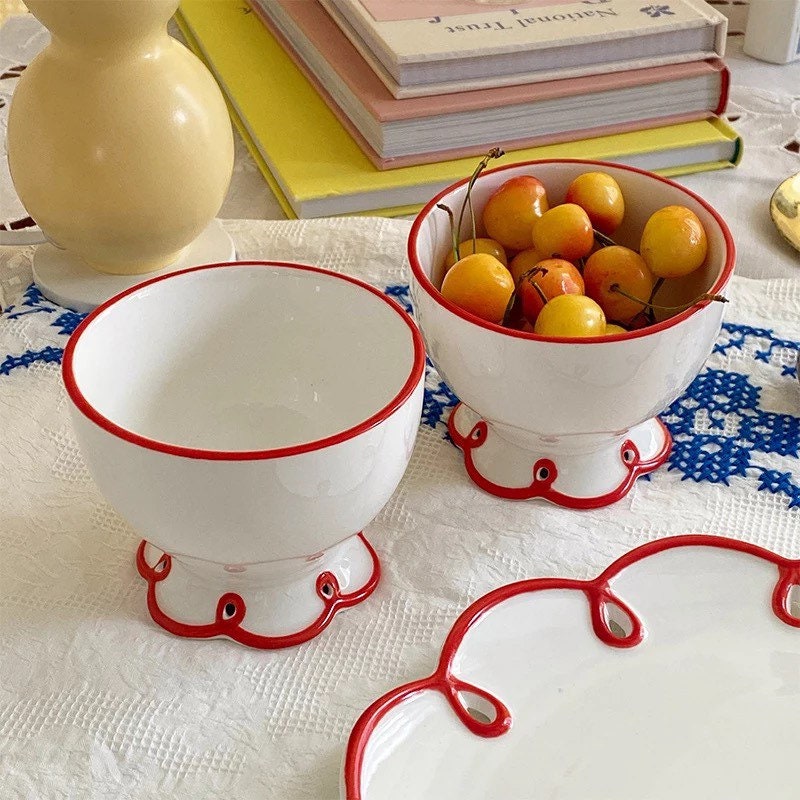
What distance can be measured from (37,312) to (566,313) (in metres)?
0.31

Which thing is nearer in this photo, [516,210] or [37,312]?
[516,210]

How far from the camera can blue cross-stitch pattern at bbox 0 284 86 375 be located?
548 millimetres

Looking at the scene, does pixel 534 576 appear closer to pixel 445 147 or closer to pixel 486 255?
pixel 486 255

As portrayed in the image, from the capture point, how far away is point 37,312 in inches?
23.2

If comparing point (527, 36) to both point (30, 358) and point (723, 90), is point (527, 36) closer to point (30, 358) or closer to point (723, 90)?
point (723, 90)

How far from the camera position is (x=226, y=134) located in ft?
1.96

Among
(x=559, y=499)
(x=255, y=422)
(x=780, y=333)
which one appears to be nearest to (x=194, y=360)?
(x=255, y=422)

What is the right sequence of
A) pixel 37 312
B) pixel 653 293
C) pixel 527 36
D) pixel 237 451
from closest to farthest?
pixel 237 451 → pixel 653 293 → pixel 37 312 → pixel 527 36

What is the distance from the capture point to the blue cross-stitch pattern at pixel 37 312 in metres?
0.55

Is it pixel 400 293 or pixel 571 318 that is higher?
pixel 571 318

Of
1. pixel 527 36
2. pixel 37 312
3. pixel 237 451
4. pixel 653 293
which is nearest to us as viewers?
pixel 237 451

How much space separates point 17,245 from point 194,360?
0.25 meters

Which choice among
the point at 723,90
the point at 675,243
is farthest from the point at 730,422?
the point at 723,90

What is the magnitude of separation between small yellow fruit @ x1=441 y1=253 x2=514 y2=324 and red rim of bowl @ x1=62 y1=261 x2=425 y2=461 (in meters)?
0.03
